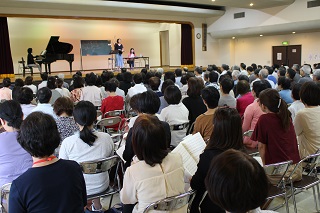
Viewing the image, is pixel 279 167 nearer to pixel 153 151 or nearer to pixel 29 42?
pixel 153 151

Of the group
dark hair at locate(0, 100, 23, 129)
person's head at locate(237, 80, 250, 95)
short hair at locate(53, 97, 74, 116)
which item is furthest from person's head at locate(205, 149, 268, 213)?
person's head at locate(237, 80, 250, 95)

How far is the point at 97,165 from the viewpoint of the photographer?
2375mm

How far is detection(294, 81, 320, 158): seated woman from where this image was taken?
9.50 feet

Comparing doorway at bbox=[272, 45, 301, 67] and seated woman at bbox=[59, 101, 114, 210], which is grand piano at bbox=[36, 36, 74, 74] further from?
doorway at bbox=[272, 45, 301, 67]

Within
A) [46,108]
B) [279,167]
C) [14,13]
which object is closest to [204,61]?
[14,13]

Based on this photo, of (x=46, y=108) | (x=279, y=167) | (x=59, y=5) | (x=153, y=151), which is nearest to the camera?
(x=153, y=151)

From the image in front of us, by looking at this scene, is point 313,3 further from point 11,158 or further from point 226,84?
point 11,158

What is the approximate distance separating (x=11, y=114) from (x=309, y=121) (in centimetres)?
271

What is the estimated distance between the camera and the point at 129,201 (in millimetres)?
1804

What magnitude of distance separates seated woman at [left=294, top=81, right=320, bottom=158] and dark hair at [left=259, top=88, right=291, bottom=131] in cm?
47

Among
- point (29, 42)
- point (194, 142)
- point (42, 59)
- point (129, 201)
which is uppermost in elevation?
point (29, 42)

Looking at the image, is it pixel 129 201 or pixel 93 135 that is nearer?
pixel 129 201

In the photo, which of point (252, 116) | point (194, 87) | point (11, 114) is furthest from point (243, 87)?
point (11, 114)

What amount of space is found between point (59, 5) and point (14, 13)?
5.77 feet
